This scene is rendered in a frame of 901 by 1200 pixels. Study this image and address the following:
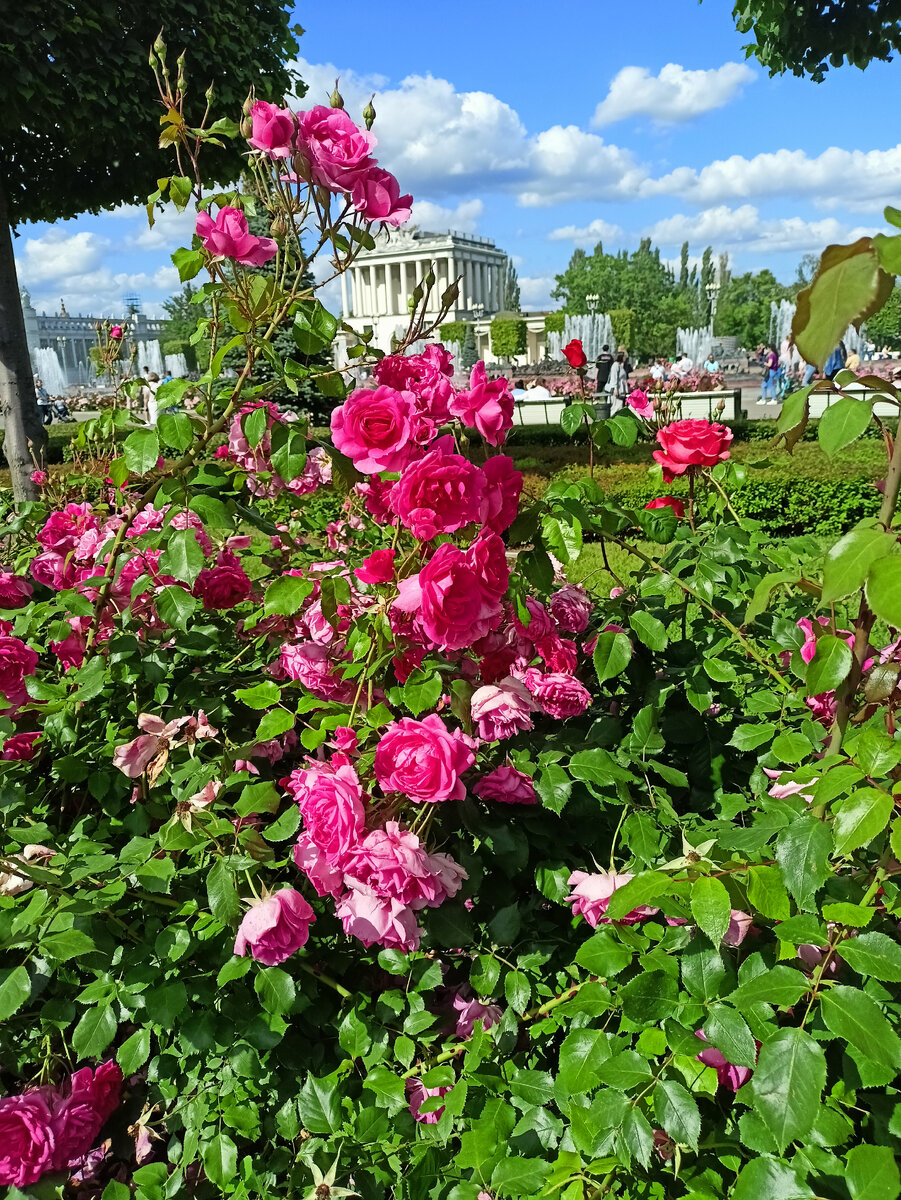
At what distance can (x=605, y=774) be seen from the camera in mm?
1048

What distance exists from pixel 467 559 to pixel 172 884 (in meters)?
0.64

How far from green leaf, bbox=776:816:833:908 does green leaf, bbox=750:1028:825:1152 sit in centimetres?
11

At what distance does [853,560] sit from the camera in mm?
598

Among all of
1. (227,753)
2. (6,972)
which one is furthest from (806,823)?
(6,972)

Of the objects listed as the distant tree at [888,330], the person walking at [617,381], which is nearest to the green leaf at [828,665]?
the person walking at [617,381]

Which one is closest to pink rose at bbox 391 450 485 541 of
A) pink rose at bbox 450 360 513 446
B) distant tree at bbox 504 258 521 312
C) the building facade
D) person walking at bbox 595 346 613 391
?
pink rose at bbox 450 360 513 446

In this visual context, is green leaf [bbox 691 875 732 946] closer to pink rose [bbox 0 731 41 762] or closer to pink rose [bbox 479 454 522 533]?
pink rose [bbox 479 454 522 533]

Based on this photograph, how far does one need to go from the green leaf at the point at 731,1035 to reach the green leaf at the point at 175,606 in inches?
31.7

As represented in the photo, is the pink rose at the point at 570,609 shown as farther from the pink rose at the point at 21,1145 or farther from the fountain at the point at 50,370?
the fountain at the point at 50,370

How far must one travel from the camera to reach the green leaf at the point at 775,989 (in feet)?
2.25

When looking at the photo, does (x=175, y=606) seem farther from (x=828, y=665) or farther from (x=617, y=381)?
(x=617, y=381)

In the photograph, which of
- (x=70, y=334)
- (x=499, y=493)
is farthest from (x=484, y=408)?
(x=70, y=334)

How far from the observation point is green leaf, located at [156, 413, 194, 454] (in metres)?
1.09

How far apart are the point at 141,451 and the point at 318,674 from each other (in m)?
0.38
